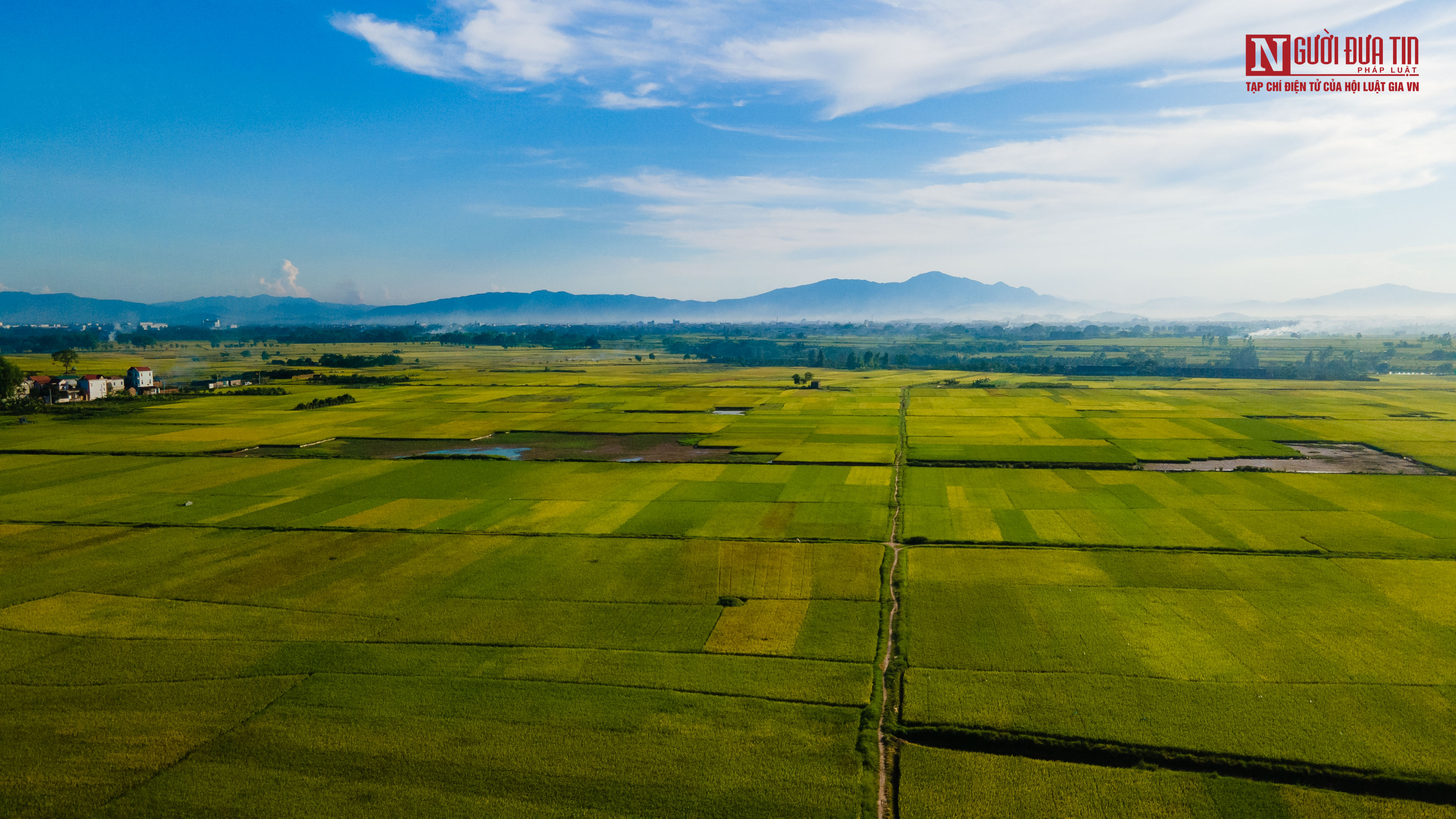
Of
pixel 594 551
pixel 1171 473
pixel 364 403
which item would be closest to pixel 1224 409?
pixel 1171 473

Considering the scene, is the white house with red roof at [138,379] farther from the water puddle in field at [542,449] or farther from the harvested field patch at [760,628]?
the harvested field patch at [760,628]

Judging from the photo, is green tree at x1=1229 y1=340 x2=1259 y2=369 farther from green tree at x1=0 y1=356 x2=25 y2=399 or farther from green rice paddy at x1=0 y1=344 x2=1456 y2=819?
green tree at x1=0 y1=356 x2=25 y2=399

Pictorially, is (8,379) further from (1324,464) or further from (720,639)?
(1324,464)

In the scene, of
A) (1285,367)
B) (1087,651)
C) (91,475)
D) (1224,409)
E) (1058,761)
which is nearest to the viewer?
(1058,761)

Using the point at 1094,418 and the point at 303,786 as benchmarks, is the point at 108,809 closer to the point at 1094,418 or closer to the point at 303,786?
the point at 303,786

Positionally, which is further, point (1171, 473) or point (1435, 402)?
point (1435, 402)

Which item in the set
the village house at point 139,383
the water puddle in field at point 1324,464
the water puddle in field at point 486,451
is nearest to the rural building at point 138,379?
the village house at point 139,383

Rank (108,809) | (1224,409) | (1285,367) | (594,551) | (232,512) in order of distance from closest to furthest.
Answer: (108,809)
(594,551)
(232,512)
(1224,409)
(1285,367)

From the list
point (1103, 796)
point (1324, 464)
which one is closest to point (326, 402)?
point (1103, 796)
